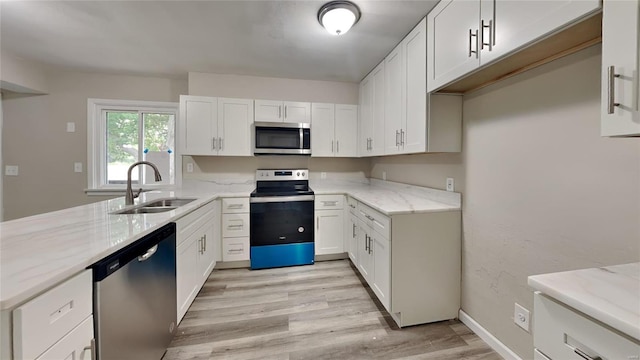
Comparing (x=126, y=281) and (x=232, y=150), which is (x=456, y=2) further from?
(x=232, y=150)

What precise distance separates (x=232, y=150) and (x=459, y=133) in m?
2.50

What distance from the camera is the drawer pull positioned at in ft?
2.52

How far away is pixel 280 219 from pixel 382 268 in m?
1.36

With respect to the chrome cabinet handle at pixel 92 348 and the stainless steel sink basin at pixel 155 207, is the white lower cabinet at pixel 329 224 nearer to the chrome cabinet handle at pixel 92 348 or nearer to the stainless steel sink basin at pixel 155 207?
the stainless steel sink basin at pixel 155 207

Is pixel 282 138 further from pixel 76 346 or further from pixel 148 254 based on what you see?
pixel 76 346

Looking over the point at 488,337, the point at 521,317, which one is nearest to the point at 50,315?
the point at 521,317

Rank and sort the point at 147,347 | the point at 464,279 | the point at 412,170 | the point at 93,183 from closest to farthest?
1. the point at 147,347
2. the point at 464,279
3. the point at 412,170
4. the point at 93,183

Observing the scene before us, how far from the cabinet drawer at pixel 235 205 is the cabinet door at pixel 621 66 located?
2768mm

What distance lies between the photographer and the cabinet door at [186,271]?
1.73 m

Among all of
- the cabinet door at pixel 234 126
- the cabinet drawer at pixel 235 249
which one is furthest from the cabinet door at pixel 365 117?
the cabinet drawer at pixel 235 249

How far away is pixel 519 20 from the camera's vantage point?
1117 millimetres

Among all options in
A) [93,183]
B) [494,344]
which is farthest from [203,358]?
[93,183]

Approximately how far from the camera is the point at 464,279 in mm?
1876

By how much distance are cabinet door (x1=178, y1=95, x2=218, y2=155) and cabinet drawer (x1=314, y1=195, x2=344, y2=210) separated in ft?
4.75
